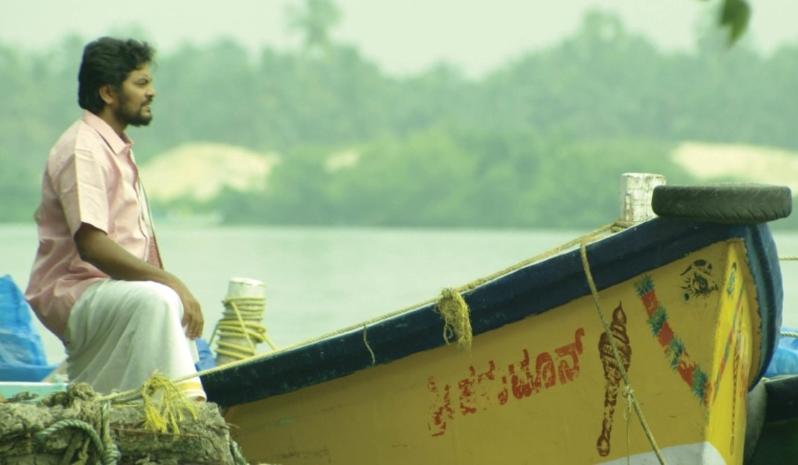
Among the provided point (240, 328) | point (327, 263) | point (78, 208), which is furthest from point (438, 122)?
point (78, 208)

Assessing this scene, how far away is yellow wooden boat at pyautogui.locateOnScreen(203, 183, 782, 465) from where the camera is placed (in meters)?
4.06

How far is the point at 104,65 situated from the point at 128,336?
32.7 inches

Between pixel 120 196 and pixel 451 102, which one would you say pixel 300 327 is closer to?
pixel 120 196

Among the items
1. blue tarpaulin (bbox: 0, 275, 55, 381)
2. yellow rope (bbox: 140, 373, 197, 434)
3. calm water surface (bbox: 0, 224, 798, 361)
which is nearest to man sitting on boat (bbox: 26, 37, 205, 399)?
yellow rope (bbox: 140, 373, 197, 434)

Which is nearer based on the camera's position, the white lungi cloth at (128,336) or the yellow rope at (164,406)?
the yellow rope at (164,406)

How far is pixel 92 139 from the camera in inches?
174

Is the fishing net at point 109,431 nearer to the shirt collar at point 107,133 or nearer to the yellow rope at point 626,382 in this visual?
the shirt collar at point 107,133

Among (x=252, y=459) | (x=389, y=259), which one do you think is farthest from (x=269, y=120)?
(x=252, y=459)

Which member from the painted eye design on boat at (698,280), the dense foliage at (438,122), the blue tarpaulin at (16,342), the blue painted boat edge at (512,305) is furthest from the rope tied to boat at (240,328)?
the dense foliage at (438,122)

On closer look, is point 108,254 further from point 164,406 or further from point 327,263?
point 327,263

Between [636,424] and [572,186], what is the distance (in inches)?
1424

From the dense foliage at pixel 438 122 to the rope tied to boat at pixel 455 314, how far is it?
3433 cm

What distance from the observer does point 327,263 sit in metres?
32.9

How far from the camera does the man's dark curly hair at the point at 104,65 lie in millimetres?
4527
